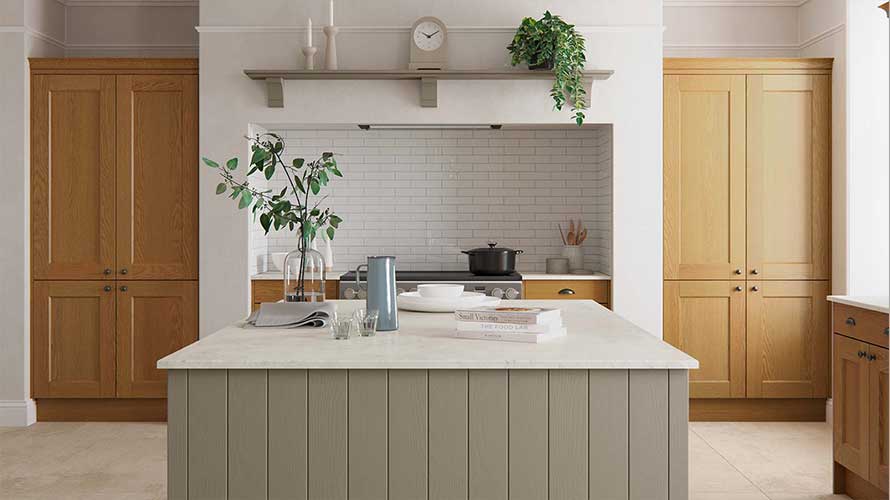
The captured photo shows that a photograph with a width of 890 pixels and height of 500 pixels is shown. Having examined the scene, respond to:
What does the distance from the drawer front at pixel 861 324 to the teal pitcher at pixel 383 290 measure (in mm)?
2035

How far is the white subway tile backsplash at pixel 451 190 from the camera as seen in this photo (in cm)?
567

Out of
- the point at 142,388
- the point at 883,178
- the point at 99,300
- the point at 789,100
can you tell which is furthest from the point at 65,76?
the point at 883,178

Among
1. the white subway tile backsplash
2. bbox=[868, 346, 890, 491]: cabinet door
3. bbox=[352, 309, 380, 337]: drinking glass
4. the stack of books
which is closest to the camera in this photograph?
the stack of books

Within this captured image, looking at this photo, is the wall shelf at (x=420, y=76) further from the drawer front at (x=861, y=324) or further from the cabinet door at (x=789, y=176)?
the drawer front at (x=861, y=324)

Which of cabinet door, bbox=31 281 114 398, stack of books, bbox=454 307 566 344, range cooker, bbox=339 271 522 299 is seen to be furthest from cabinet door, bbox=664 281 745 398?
cabinet door, bbox=31 281 114 398

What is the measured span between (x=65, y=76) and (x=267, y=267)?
171 centimetres

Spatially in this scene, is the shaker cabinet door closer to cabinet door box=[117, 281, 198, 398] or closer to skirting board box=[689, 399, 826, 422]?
skirting board box=[689, 399, 826, 422]

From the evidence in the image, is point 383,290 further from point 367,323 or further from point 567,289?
point 567,289

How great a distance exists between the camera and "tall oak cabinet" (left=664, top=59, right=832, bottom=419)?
16.9 feet

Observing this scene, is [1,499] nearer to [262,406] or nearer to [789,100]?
[262,406]

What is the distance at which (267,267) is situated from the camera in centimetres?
561

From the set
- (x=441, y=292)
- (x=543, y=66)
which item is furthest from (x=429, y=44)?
(x=441, y=292)

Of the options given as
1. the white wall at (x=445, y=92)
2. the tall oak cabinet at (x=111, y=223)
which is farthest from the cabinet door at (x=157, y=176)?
the white wall at (x=445, y=92)

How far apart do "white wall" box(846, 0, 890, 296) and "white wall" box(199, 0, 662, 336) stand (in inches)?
44.6
